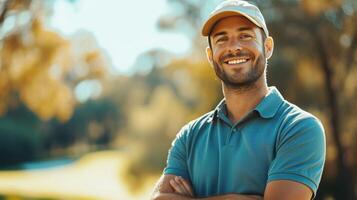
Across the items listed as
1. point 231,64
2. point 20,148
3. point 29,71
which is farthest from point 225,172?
point 20,148

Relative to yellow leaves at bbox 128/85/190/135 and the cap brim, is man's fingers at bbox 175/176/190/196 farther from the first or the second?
yellow leaves at bbox 128/85/190/135

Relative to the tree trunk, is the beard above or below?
below

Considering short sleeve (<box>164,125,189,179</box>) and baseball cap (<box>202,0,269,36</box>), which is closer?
baseball cap (<box>202,0,269,36</box>)

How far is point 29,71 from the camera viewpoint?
693 inches

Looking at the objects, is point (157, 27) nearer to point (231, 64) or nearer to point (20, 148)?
point (231, 64)

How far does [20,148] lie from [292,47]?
3399cm

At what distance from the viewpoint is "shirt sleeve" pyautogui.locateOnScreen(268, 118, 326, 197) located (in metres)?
2.79

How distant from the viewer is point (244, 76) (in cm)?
298

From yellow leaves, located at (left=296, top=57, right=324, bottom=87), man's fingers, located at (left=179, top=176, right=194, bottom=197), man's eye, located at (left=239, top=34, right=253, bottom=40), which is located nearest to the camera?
man's eye, located at (left=239, top=34, right=253, bottom=40)

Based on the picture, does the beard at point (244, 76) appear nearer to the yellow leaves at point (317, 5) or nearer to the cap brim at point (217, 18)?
the cap brim at point (217, 18)

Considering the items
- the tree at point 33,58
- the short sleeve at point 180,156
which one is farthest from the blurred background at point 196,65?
the short sleeve at point 180,156

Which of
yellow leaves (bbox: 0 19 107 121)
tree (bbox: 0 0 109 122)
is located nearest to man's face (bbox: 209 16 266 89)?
tree (bbox: 0 0 109 122)

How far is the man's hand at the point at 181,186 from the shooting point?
317 cm

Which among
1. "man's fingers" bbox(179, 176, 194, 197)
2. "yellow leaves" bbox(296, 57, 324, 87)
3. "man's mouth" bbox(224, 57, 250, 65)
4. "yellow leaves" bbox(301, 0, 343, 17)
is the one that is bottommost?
"man's fingers" bbox(179, 176, 194, 197)
